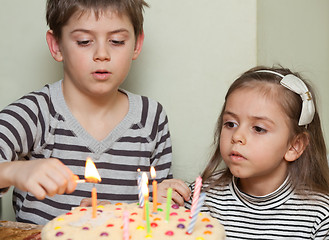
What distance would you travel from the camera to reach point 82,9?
1688 mm

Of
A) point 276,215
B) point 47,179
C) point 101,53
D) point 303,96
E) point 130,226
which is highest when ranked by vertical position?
point 101,53

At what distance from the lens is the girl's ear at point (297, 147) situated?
5.68 feet

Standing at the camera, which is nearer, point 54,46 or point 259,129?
point 259,129

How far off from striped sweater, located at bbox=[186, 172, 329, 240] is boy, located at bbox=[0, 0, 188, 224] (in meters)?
0.21

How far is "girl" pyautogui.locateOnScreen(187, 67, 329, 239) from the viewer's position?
5.40 ft

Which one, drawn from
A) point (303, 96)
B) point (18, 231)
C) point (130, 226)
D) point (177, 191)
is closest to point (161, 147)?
point (177, 191)

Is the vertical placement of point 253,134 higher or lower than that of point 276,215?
higher

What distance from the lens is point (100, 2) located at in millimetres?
1693

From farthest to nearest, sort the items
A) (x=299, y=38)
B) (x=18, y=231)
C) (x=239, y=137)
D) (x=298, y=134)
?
1. (x=299, y=38)
2. (x=298, y=134)
3. (x=239, y=137)
4. (x=18, y=231)

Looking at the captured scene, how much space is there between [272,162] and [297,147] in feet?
0.43

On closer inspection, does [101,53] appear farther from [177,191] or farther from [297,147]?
[297,147]

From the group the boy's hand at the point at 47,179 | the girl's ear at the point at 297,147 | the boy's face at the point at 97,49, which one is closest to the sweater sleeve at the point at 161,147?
the boy's face at the point at 97,49

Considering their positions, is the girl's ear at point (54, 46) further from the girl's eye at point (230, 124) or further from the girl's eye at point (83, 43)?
the girl's eye at point (230, 124)

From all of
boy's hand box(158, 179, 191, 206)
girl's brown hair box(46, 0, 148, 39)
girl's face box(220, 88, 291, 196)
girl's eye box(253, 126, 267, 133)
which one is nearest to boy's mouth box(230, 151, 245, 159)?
girl's face box(220, 88, 291, 196)
